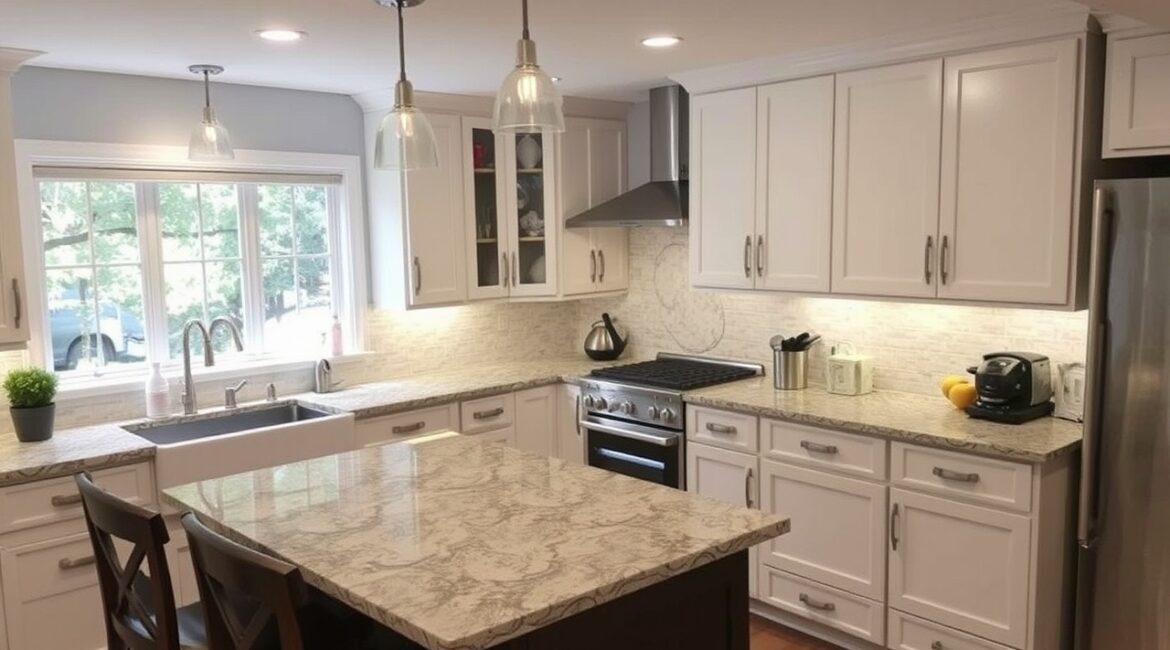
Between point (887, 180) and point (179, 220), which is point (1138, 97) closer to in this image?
point (887, 180)

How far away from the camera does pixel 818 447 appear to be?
11.2ft

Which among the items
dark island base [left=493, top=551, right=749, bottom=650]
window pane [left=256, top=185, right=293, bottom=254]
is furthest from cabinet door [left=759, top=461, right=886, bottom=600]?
window pane [left=256, top=185, right=293, bottom=254]

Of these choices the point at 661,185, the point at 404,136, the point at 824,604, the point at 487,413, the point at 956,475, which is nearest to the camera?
the point at 404,136

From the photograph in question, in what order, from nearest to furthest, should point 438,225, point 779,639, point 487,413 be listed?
point 779,639
point 487,413
point 438,225

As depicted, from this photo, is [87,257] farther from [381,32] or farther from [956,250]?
[956,250]

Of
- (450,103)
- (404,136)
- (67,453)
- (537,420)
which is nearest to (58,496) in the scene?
(67,453)

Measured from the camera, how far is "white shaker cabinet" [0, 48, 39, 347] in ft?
10.3

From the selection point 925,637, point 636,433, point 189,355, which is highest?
point 189,355

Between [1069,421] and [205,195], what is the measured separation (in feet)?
11.4

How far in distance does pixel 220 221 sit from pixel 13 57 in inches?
43.0

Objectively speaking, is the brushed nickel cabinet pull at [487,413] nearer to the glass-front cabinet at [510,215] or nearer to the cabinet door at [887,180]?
the glass-front cabinet at [510,215]

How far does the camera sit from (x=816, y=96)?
11.8 feet

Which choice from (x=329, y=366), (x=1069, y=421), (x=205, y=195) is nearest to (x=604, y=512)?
(x=1069, y=421)

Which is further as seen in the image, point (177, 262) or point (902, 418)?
point (177, 262)
